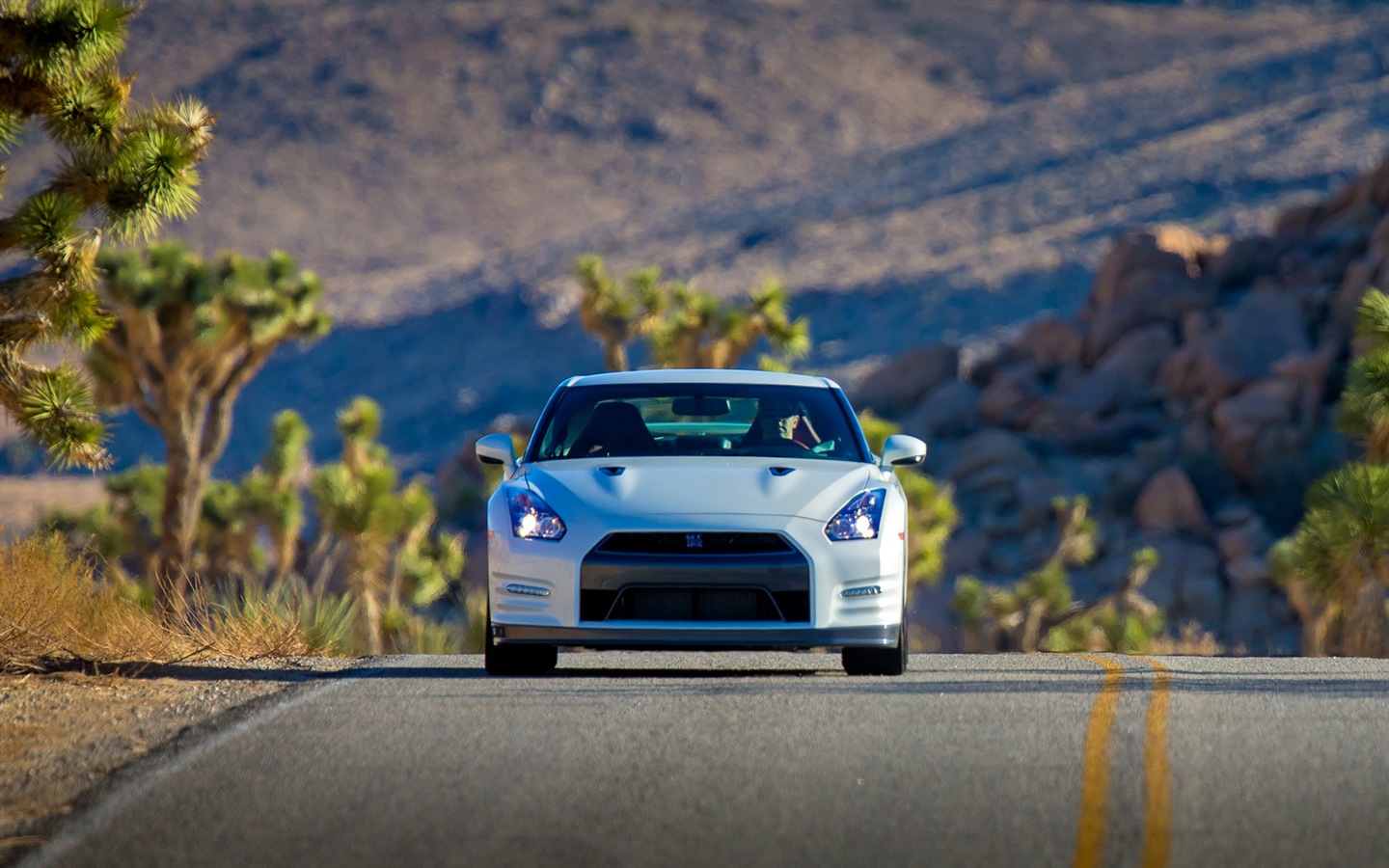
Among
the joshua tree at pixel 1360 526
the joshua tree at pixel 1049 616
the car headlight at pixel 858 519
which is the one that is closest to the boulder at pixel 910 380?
the joshua tree at pixel 1049 616

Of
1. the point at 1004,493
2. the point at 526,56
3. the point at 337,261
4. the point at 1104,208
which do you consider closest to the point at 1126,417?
the point at 1004,493

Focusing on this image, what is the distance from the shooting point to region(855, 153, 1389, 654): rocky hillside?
51656mm

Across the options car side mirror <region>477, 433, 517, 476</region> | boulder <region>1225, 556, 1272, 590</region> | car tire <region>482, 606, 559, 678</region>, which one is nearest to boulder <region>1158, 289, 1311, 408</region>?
boulder <region>1225, 556, 1272, 590</region>

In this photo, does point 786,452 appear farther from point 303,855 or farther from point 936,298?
point 936,298

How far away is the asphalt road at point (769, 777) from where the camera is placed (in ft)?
19.6

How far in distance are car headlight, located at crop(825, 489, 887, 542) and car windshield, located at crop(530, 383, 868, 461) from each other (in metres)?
0.73

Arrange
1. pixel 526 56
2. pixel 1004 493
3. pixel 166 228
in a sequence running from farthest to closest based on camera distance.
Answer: pixel 526 56 → pixel 166 228 → pixel 1004 493

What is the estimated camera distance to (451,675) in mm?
10625

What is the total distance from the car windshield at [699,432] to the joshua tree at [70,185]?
3.99m

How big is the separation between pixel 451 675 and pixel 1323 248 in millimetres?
54412

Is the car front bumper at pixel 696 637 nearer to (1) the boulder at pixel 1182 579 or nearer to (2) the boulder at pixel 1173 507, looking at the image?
(1) the boulder at pixel 1182 579

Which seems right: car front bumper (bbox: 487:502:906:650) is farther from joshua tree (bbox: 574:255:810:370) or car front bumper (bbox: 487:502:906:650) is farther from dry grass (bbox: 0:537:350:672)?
joshua tree (bbox: 574:255:810:370)

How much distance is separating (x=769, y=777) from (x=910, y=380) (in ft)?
192

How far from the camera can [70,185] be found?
44.5 ft
